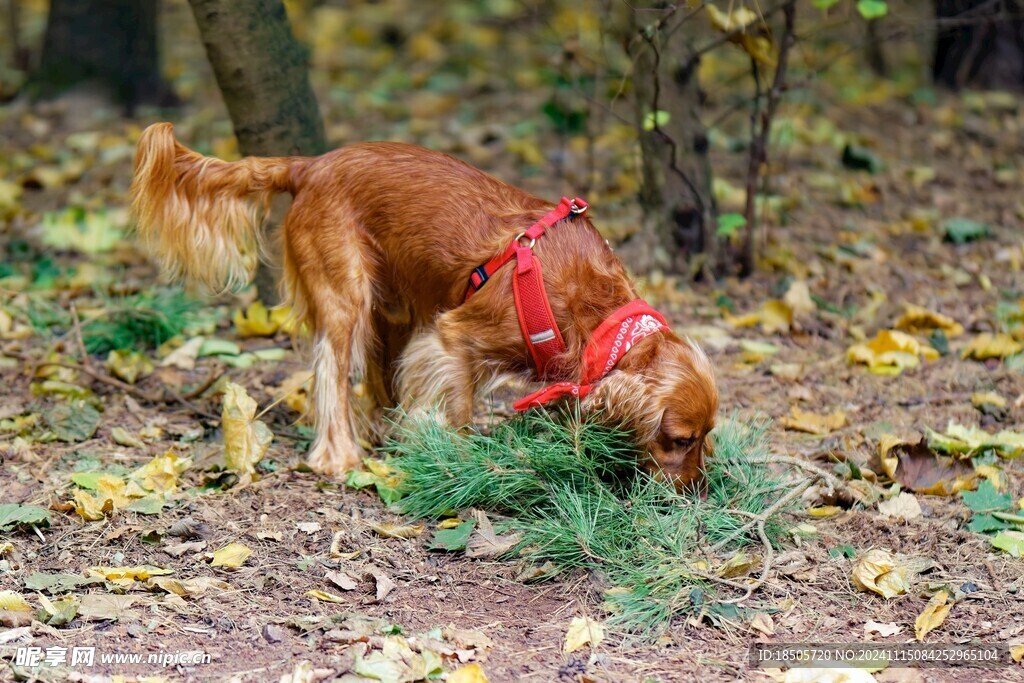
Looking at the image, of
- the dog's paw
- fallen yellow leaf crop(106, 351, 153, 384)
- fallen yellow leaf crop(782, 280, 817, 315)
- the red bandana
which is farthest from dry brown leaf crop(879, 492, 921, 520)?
fallen yellow leaf crop(106, 351, 153, 384)

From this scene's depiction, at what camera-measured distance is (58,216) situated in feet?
23.9

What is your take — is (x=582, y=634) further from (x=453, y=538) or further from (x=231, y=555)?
(x=231, y=555)

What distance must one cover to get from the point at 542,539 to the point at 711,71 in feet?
27.8

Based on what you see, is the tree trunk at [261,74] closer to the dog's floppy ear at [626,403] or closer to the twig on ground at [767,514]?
the dog's floppy ear at [626,403]

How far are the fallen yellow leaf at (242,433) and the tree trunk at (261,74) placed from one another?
3.48 ft

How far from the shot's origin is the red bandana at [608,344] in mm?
4070

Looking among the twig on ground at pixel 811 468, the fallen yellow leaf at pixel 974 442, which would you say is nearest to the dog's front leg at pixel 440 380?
the twig on ground at pixel 811 468

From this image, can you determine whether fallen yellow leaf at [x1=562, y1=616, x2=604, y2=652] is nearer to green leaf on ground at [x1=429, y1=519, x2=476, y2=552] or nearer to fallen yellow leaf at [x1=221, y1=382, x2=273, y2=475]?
green leaf on ground at [x1=429, y1=519, x2=476, y2=552]

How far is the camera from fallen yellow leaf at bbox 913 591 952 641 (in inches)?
135

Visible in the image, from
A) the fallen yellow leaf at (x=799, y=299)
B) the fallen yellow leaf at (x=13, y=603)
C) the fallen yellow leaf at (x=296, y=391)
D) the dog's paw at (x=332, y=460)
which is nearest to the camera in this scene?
the fallen yellow leaf at (x=13, y=603)

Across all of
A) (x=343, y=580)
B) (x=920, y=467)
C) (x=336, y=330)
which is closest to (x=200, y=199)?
(x=336, y=330)

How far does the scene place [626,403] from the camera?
13.0 feet

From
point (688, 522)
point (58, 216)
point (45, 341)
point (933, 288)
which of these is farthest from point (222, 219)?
point (933, 288)

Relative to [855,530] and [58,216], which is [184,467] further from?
[58,216]
